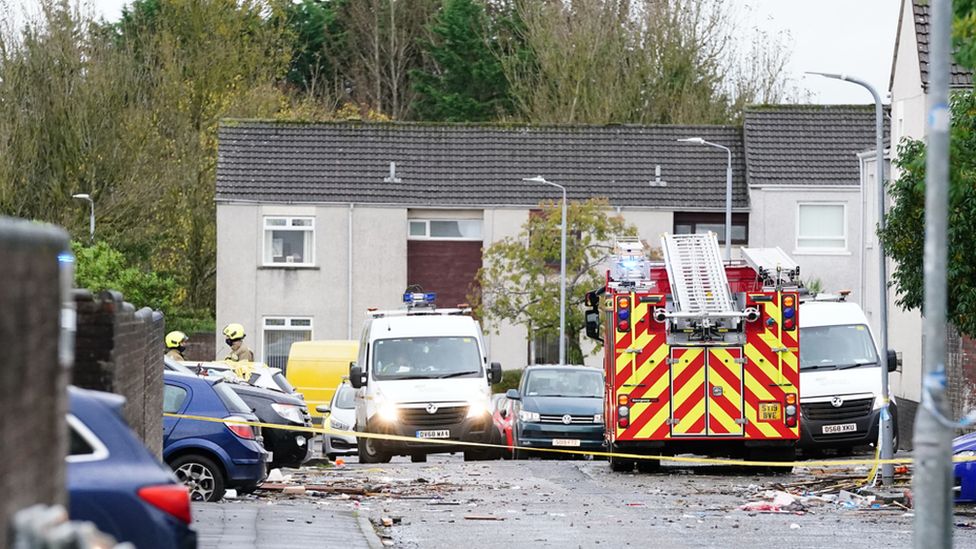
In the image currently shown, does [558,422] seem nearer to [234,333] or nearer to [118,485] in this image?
[234,333]

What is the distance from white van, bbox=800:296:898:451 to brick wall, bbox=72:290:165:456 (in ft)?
50.6

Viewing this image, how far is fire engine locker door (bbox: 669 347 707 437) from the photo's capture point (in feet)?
74.4

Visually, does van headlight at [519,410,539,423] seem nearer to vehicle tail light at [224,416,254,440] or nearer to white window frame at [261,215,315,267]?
vehicle tail light at [224,416,254,440]

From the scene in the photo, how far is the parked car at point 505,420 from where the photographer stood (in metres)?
29.5

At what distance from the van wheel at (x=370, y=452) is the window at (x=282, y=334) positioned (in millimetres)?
23882

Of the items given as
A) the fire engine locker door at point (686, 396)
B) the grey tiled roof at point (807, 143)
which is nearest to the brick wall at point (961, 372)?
the fire engine locker door at point (686, 396)

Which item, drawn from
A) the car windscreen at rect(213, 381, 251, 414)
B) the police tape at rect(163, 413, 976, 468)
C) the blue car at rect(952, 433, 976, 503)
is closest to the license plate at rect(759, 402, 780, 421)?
the police tape at rect(163, 413, 976, 468)

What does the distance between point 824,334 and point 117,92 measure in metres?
27.6

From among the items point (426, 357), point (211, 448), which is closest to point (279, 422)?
point (211, 448)

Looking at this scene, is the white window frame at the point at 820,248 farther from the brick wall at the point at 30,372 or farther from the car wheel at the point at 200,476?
the brick wall at the point at 30,372

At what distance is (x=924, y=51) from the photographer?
34031 mm

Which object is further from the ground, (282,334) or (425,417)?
(282,334)

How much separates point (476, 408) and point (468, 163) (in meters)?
25.2

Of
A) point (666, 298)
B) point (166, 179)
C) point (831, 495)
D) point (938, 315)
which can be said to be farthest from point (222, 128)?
point (938, 315)
